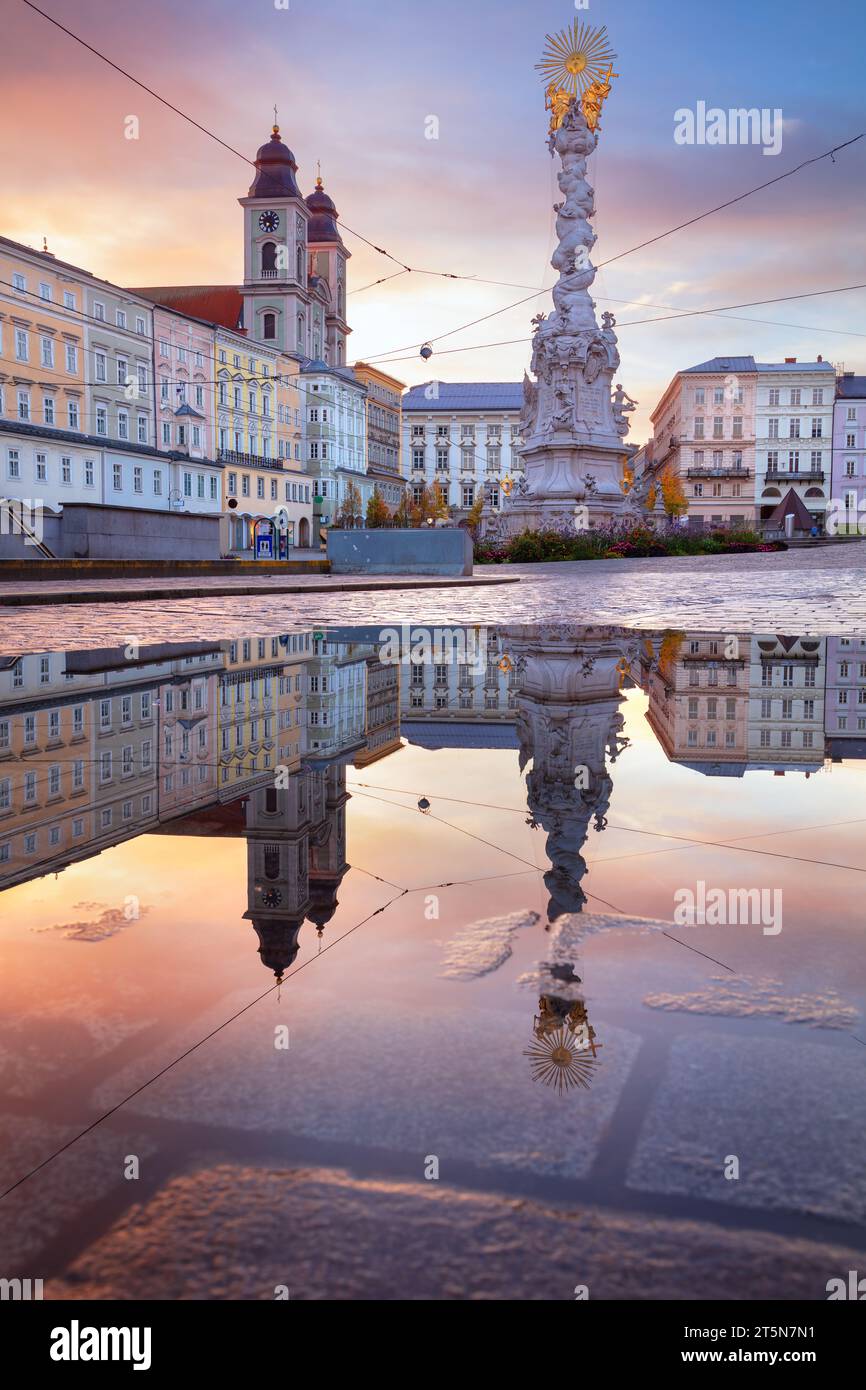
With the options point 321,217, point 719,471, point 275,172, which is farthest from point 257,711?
point 321,217

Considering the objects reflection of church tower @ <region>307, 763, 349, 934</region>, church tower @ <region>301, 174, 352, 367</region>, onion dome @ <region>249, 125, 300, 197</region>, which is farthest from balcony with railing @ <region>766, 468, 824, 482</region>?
reflection of church tower @ <region>307, 763, 349, 934</region>

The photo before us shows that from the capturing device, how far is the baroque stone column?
3778 cm

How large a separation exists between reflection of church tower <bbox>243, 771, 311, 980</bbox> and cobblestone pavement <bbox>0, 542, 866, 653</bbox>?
5705 millimetres

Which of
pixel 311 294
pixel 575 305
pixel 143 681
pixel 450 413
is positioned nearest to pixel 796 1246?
pixel 143 681

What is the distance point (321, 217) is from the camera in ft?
332

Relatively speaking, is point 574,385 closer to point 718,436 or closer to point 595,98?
point 595,98

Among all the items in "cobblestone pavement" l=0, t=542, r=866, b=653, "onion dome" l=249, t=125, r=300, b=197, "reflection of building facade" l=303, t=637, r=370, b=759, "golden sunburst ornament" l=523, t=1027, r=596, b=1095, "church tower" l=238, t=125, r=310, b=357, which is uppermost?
"onion dome" l=249, t=125, r=300, b=197

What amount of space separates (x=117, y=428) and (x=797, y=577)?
1798 inches

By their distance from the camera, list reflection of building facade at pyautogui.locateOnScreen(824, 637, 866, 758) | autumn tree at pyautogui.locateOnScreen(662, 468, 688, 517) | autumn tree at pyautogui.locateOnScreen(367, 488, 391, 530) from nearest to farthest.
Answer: reflection of building facade at pyautogui.locateOnScreen(824, 637, 866, 758)
autumn tree at pyautogui.locateOnScreen(662, 468, 688, 517)
autumn tree at pyautogui.locateOnScreen(367, 488, 391, 530)

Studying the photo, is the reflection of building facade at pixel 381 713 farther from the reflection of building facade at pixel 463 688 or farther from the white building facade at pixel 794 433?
the white building facade at pixel 794 433

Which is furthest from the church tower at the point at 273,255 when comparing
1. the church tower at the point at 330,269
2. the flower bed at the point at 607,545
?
the flower bed at the point at 607,545

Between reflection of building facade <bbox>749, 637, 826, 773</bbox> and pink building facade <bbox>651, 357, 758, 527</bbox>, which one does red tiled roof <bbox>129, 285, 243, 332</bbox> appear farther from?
reflection of building facade <bbox>749, 637, 826, 773</bbox>

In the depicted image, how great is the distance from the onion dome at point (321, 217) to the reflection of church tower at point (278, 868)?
105 m

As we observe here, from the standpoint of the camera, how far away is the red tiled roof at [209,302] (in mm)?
83812
